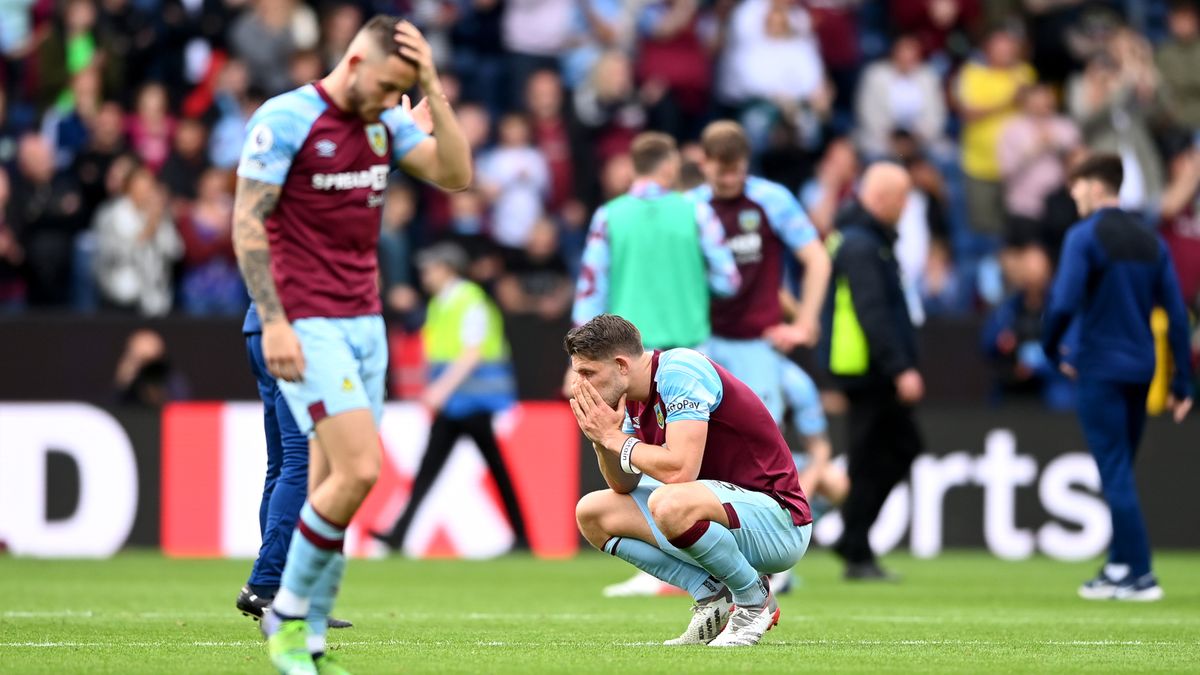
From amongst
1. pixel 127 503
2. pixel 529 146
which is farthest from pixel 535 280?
pixel 127 503

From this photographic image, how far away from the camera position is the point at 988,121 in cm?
1881

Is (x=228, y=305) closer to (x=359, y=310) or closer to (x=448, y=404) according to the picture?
(x=448, y=404)

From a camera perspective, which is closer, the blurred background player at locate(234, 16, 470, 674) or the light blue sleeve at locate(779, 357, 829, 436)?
the blurred background player at locate(234, 16, 470, 674)

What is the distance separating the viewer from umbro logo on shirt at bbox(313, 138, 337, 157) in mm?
6535

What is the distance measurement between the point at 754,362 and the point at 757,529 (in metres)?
3.29

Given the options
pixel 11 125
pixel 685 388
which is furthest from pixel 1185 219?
pixel 685 388

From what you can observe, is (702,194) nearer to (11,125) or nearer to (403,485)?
(403,485)

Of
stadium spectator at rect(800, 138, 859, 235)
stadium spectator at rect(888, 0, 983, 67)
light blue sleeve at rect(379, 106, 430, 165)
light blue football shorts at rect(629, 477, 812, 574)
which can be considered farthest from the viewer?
stadium spectator at rect(888, 0, 983, 67)

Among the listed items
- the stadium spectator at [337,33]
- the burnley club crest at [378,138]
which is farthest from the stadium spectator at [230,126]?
the burnley club crest at [378,138]

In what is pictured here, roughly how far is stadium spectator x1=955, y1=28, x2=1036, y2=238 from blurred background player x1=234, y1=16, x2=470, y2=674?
12586mm

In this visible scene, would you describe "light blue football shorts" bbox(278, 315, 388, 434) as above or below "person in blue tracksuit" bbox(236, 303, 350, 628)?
above

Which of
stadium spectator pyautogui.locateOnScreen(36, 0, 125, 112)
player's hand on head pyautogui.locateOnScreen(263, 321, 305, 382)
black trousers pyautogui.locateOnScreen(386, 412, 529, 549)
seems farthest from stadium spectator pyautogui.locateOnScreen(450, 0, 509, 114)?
player's hand on head pyautogui.locateOnScreen(263, 321, 305, 382)

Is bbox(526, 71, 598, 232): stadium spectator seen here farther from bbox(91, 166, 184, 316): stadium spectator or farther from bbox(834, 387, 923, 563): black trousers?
bbox(834, 387, 923, 563): black trousers

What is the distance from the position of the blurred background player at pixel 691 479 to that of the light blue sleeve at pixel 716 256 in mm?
2784
